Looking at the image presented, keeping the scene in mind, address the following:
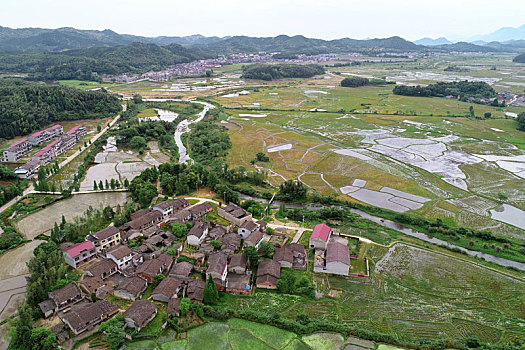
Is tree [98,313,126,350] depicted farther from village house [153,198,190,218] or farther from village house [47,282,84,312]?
village house [153,198,190,218]

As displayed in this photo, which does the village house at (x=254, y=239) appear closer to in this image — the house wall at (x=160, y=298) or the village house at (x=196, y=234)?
the village house at (x=196, y=234)

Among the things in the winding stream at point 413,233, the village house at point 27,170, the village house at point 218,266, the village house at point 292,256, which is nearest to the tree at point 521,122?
the winding stream at point 413,233

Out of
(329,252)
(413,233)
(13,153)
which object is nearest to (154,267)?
(329,252)

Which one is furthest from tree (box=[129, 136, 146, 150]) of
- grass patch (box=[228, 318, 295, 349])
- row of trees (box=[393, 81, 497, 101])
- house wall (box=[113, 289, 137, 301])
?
row of trees (box=[393, 81, 497, 101])

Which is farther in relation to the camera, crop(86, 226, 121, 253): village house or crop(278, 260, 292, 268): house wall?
crop(86, 226, 121, 253): village house

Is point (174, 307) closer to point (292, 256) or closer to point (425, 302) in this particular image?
point (292, 256)

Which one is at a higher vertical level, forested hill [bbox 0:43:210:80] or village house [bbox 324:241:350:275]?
forested hill [bbox 0:43:210:80]
